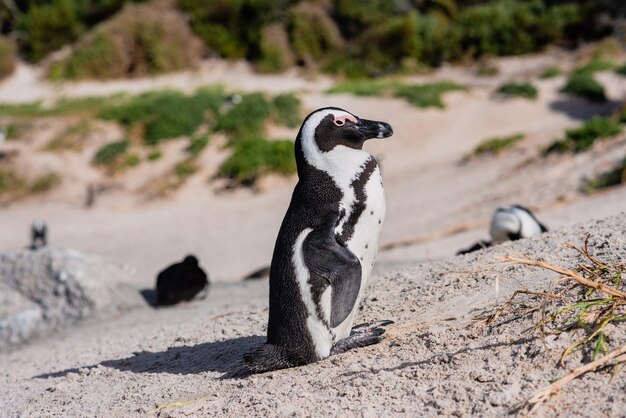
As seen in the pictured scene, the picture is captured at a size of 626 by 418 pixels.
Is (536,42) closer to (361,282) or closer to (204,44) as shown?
(204,44)

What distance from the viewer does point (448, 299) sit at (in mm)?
3553

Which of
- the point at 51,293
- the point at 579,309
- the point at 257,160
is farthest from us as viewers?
the point at 257,160

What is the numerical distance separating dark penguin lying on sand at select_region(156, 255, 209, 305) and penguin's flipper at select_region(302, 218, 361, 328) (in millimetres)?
4363

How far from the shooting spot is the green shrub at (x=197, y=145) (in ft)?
55.3

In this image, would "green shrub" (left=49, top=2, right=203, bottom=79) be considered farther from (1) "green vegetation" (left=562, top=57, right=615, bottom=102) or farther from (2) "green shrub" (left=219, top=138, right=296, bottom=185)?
(1) "green vegetation" (left=562, top=57, right=615, bottom=102)

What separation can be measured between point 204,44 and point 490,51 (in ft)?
Result: 38.1

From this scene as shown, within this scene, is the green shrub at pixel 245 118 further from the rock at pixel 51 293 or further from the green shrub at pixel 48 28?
the green shrub at pixel 48 28

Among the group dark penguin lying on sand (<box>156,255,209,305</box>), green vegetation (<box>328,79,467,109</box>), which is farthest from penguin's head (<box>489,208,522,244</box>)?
green vegetation (<box>328,79,467,109</box>)

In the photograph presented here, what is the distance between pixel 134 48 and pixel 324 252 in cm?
2683

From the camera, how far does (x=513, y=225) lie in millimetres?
6523

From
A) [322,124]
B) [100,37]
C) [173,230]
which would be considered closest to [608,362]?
[322,124]

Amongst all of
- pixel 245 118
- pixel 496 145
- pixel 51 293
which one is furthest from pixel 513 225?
pixel 245 118

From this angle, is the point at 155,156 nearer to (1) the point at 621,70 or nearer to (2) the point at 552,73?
(2) the point at 552,73

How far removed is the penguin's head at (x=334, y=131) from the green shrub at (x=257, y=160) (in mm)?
11776
